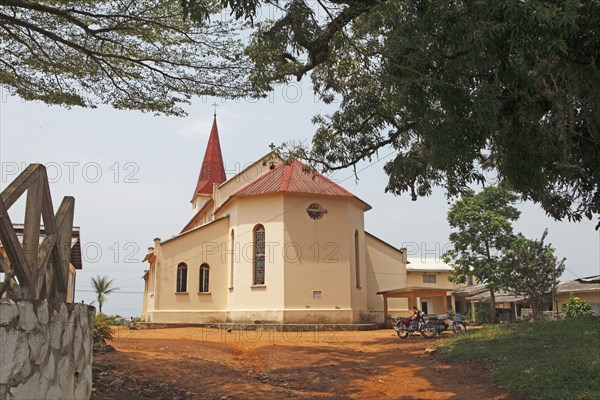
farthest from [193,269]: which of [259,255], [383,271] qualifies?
[383,271]

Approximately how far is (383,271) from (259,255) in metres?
7.91

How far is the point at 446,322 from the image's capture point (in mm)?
19797

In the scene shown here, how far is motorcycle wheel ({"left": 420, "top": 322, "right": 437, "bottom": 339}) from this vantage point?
19.2m

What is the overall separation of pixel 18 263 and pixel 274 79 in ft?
27.3

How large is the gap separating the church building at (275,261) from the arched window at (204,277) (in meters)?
0.05

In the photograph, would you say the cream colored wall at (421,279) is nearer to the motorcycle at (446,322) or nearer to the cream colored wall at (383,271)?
the cream colored wall at (383,271)

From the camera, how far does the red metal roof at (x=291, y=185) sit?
25.9 meters

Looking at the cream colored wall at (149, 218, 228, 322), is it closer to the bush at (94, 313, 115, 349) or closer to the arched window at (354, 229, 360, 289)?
the arched window at (354, 229, 360, 289)

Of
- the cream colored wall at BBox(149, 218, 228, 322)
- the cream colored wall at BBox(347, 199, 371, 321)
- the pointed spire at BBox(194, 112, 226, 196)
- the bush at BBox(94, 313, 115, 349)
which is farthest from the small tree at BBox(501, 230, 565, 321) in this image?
the pointed spire at BBox(194, 112, 226, 196)

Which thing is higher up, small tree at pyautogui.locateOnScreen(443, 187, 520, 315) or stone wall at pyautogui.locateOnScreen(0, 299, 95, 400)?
small tree at pyautogui.locateOnScreen(443, 187, 520, 315)

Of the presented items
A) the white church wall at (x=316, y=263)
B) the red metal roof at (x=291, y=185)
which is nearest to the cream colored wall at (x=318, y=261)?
the white church wall at (x=316, y=263)

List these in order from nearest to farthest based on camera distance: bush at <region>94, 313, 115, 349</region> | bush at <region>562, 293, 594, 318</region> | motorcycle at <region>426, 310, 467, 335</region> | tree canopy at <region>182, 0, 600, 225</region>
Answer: tree canopy at <region>182, 0, 600, 225</region> < bush at <region>94, 313, 115, 349</region> < motorcycle at <region>426, 310, 467, 335</region> < bush at <region>562, 293, 594, 318</region>

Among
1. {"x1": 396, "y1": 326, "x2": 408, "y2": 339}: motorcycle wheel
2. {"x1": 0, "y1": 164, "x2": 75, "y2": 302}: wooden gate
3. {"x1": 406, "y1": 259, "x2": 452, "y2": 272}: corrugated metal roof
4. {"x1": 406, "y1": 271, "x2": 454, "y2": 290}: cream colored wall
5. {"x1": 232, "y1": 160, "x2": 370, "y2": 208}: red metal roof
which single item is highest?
{"x1": 232, "y1": 160, "x2": 370, "y2": 208}: red metal roof

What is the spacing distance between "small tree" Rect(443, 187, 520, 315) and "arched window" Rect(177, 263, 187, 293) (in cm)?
1756
